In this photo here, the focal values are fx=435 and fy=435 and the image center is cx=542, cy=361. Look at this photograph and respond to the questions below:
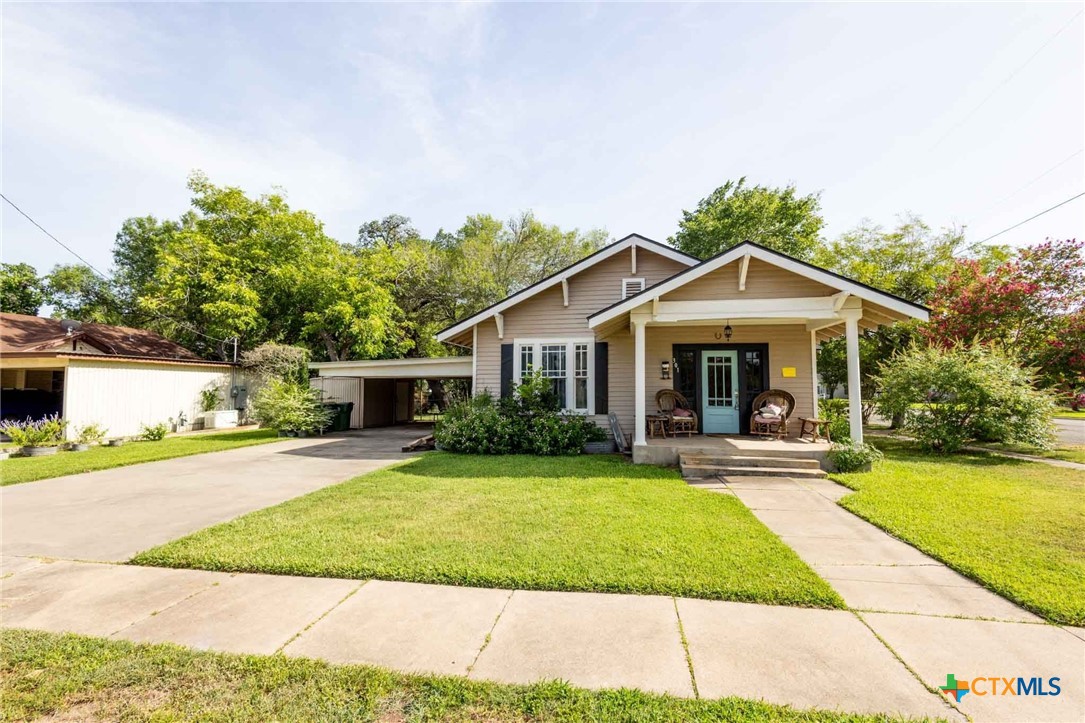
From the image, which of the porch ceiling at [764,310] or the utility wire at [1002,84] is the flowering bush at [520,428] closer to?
the porch ceiling at [764,310]

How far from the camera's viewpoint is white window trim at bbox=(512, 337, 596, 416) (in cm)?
1034

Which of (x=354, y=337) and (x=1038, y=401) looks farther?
(x=354, y=337)

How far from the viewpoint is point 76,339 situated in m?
14.2

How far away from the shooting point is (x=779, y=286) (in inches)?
318

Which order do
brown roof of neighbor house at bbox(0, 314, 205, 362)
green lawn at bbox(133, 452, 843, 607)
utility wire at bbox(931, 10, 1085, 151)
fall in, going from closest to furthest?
green lawn at bbox(133, 452, 843, 607) < utility wire at bbox(931, 10, 1085, 151) < brown roof of neighbor house at bbox(0, 314, 205, 362)

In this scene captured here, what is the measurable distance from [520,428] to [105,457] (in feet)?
30.1

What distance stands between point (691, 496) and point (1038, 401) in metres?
8.70

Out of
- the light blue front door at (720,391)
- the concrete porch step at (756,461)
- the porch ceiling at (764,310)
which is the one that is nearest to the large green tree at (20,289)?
the porch ceiling at (764,310)

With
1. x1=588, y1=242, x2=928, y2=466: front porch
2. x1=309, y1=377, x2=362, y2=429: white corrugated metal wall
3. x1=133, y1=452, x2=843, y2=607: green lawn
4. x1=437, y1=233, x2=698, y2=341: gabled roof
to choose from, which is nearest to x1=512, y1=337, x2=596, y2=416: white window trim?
x1=588, y1=242, x2=928, y2=466: front porch

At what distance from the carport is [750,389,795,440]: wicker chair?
314 inches

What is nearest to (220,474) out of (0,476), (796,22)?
(0,476)

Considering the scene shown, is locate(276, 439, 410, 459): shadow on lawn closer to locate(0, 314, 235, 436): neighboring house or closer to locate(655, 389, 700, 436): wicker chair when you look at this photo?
locate(655, 389, 700, 436): wicker chair

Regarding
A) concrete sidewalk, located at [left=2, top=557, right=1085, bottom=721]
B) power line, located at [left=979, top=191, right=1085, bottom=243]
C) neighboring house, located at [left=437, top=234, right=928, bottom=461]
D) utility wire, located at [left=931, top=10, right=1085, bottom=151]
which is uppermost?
utility wire, located at [left=931, top=10, right=1085, bottom=151]

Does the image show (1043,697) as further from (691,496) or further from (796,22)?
(796,22)
